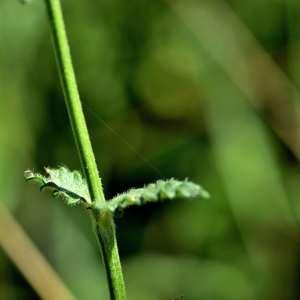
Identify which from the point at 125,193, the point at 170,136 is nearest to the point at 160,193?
the point at 125,193

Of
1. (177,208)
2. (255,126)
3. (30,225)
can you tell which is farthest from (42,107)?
(255,126)

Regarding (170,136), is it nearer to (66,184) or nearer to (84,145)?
(66,184)

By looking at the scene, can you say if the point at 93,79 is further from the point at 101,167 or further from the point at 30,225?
the point at 30,225

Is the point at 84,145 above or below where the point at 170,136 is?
below

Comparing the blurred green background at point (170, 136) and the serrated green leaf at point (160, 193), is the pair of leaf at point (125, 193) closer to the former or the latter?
the serrated green leaf at point (160, 193)

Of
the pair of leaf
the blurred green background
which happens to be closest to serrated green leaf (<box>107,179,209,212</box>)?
the pair of leaf

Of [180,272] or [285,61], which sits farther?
[285,61]

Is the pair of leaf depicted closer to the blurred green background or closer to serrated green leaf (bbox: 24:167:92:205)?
A: serrated green leaf (bbox: 24:167:92:205)
